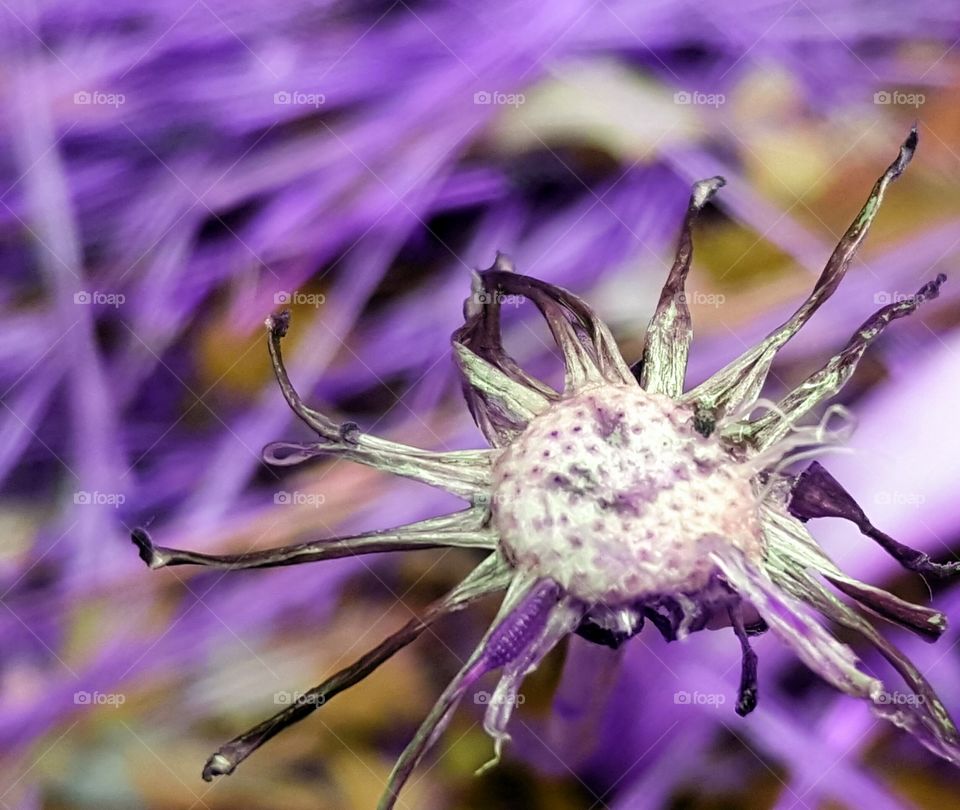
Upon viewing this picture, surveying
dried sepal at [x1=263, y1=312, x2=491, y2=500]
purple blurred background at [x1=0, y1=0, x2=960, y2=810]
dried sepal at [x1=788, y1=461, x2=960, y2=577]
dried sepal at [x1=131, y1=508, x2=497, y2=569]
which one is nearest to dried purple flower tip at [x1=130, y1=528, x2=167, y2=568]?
dried sepal at [x1=131, y1=508, x2=497, y2=569]

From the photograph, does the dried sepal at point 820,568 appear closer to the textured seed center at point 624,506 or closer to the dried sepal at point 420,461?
Result: the textured seed center at point 624,506

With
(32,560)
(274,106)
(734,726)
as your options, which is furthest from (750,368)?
(32,560)

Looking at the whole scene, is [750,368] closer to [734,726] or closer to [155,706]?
[734,726]

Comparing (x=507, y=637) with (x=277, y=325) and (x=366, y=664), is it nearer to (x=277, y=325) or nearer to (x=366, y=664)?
(x=366, y=664)

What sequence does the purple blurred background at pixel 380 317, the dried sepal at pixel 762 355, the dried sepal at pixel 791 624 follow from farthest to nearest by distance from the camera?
the purple blurred background at pixel 380 317 < the dried sepal at pixel 762 355 < the dried sepal at pixel 791 624

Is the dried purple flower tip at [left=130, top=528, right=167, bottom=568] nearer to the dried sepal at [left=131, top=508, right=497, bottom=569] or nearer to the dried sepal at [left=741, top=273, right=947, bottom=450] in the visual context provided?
the dried sepal at [left=131, top=508, right=497, bottom=569]

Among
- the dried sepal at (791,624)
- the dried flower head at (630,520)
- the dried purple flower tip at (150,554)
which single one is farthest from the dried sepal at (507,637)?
the dried purple flower tip at (150,554)

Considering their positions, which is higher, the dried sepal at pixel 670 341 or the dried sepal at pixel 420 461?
the dried sepal at pixel 670 341
